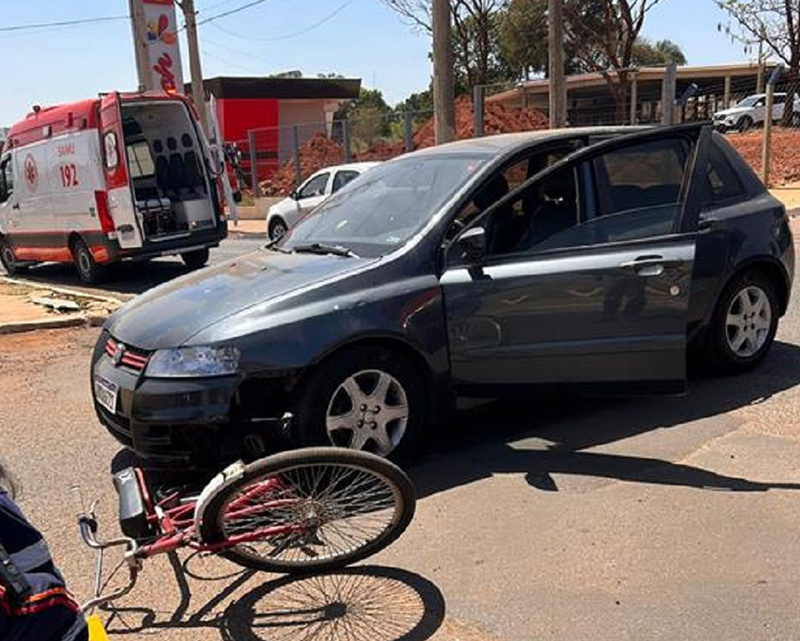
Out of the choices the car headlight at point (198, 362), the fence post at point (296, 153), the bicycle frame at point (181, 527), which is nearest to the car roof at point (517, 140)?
the car headlight at point (198, 362)

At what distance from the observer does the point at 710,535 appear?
3590 millimetres

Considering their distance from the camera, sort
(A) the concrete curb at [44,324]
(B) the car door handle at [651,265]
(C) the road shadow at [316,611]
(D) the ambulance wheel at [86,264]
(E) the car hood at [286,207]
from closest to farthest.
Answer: (C) the road shadow at [316,611] → (B) the car door handle at [651,265] → (A) the concrete curb at [44,324] → (D) the ambulance wheel at [86,264] → (E) the car hood at [286,207]

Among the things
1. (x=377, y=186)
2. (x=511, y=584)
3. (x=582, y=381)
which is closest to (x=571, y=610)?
(x=511, y=584)

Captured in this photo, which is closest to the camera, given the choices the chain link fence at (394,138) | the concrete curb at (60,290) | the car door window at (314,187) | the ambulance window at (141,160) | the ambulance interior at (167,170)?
the concrete curb at (60,290)

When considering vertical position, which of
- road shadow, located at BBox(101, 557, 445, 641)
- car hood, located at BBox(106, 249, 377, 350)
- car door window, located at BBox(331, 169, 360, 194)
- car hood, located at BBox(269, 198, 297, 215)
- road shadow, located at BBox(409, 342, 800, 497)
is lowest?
road shadow, located at BBox(101, 557, 445, 641)

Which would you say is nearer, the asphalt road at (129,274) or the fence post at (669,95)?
the asphalt road at (129,274)

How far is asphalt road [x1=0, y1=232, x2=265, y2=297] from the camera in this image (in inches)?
485

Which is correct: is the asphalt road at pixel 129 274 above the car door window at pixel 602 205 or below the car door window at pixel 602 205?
below

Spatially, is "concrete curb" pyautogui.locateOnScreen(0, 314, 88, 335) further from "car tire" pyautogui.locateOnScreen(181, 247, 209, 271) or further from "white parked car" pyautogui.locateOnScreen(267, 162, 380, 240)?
"white parked car" pyautogui.locateOnScreen(267, 162, 380, 240)

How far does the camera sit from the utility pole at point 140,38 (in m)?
21.1

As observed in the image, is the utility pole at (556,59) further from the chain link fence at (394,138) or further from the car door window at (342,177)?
the car door window at (342,177)

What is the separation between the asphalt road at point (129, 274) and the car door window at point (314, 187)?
161 cm

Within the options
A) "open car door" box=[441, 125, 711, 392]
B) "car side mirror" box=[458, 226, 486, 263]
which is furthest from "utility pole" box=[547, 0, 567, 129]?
"car side mirror" box=[458, 226, 486, 263]

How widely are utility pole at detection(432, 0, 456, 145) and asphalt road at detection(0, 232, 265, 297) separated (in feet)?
14.4
